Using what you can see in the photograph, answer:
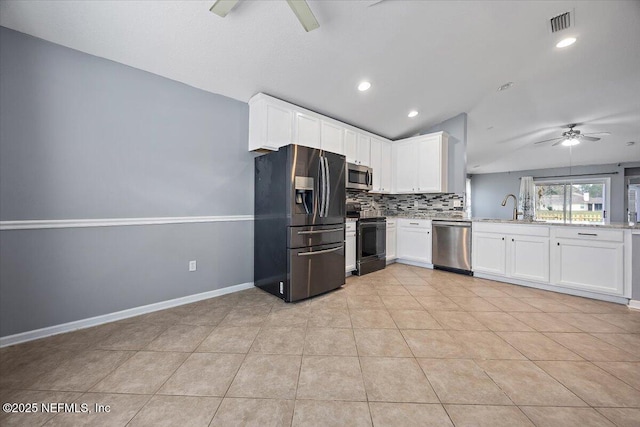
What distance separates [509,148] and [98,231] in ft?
27.1

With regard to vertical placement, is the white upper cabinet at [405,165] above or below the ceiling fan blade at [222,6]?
below

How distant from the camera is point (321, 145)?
3.59 meters

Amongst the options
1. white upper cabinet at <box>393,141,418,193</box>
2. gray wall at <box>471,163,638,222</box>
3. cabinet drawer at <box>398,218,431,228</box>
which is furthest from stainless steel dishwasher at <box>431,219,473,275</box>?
gray wall at <box>471,163,638,222</box>

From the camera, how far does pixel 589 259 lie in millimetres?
2881

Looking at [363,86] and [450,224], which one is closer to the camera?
[363,86]

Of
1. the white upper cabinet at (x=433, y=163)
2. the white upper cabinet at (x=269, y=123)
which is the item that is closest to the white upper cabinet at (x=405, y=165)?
the white upper cabinet at (x=433, y=163)

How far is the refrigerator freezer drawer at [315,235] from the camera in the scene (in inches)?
106

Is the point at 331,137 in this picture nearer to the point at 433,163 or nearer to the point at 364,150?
the point at 364,150

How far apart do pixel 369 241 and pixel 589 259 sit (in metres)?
2.70

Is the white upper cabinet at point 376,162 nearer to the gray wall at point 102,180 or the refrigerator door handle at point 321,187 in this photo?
the refrigerator door handle at point 321,187

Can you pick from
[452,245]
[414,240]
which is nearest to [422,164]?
[414,240]

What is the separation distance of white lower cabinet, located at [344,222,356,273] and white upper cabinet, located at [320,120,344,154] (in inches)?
48.5

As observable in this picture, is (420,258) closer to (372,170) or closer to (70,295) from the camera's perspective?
(372,170)

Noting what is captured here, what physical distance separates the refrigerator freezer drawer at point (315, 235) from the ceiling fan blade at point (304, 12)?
→ 1865 mm
